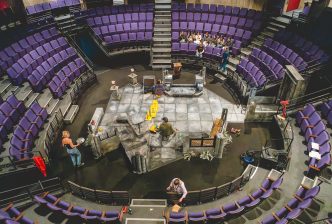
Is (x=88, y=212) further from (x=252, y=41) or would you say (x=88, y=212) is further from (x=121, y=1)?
(x=121, y=1)

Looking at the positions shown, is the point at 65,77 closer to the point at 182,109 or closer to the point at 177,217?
the point at 182,109

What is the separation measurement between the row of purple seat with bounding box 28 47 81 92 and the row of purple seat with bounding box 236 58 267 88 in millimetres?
9771

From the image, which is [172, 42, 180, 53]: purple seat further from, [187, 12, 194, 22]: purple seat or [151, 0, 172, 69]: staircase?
[187, 12, 194, 22]: purple seat

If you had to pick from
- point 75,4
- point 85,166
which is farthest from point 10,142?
point 75,4

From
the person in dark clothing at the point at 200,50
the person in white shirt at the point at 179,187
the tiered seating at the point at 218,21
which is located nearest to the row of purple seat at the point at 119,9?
the tiered seating at the point at 218,21

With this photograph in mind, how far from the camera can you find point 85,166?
1051 centimetres

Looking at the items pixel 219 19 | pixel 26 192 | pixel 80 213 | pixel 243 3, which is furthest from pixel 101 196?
pixel 243 3

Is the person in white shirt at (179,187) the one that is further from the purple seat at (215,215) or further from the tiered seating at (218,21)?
the tiered seating at (218,21)

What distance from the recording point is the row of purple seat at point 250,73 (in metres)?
13.6

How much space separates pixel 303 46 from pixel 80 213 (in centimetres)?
1344

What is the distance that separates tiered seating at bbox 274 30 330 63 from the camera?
12852 millimetres

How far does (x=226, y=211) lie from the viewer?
8.24 metres

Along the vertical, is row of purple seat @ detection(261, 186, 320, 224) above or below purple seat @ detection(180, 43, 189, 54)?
below

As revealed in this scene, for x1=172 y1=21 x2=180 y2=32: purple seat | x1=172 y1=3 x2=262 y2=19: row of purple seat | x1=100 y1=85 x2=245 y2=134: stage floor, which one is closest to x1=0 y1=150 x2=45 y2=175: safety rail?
x1=100 y1=85 x2=245 y2=134: stage floor
